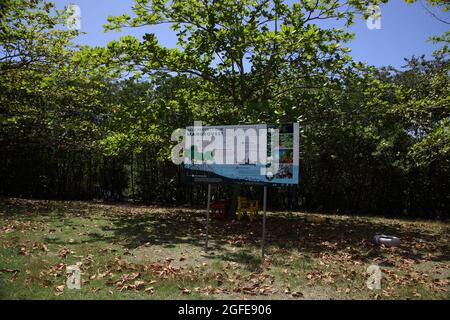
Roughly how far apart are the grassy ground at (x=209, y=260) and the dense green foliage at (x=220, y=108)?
2.97 metres

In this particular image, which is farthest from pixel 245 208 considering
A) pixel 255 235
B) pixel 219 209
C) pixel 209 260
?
pixel 209 260

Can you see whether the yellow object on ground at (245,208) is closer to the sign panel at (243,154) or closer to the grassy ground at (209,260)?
the grassy ground at (209,260)

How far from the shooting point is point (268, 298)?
5191mm

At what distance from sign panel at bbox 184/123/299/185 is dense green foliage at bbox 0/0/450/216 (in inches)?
80.2

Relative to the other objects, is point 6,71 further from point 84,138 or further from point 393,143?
point 393,143

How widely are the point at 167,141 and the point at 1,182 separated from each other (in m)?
10.1

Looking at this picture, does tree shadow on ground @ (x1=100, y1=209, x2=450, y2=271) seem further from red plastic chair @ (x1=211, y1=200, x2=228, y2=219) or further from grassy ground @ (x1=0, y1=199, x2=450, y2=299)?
red plastic chair @ (x1=211, y1=200, x2=228, y2=219)

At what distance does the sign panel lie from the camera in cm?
711

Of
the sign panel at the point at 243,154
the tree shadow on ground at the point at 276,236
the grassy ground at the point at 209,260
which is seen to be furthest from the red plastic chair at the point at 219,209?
the sign panel at the point at 243,154

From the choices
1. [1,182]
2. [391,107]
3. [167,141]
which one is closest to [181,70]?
[167,141]

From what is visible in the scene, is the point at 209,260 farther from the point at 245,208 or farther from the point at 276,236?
the point at 245,208

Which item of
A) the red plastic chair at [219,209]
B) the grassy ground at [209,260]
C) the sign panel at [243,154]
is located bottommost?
the grassy ground at [209,260]

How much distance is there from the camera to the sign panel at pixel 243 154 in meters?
7.11

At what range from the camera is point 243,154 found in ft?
24.5
